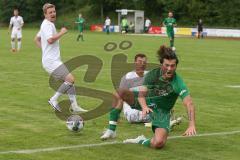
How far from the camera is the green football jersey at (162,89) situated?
8.28m

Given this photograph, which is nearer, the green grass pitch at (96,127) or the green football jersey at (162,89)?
the green grass pitch at (96,127)

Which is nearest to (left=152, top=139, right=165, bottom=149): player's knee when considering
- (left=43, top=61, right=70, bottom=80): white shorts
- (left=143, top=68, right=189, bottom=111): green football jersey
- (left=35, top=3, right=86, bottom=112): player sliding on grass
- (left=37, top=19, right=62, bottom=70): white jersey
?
(left=143, top=68, right=189, bottom=111): green football jersey

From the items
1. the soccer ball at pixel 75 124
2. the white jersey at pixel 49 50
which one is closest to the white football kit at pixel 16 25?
the white jersey at pixel 49 50

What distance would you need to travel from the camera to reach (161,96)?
861cm

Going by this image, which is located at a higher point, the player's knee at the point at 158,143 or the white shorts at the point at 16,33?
the player's knee at the point at 158,143

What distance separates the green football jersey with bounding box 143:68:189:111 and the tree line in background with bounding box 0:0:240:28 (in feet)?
222

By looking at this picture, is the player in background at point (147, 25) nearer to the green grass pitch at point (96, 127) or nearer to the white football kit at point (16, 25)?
the white football kit at point (16, 25)

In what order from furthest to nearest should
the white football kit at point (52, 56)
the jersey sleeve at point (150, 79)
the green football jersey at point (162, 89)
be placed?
the white football kit at point (52, 56) → the jersey sleeve at point (150, 79) → the green football jersey at point (162, 89)

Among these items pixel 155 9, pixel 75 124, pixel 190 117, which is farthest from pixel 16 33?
pixel 155 9

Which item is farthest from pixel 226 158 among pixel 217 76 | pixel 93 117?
pixel 217 76

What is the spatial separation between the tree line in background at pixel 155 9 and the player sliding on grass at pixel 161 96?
6772cm

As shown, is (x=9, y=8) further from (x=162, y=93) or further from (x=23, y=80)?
(x=162, y=93)

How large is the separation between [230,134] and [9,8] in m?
98.1

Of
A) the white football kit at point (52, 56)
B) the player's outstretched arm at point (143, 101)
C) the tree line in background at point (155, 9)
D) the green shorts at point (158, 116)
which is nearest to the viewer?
the player's outstretched arm at point (143, 101)
